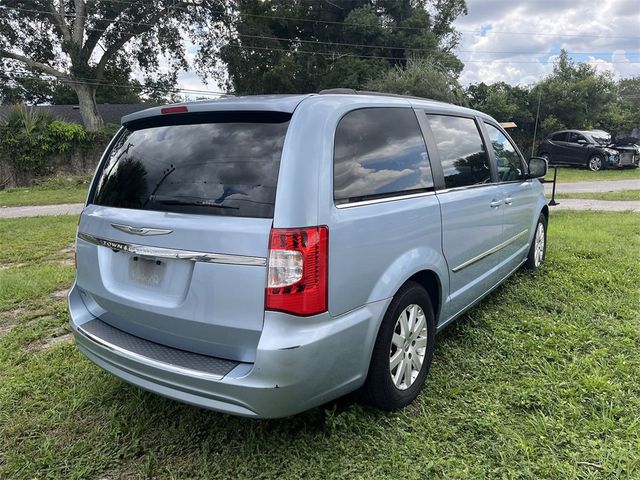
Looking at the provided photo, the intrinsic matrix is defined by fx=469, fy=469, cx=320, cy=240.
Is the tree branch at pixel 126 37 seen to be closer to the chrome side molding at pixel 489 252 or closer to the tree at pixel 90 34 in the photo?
the tree at pixel 90 34

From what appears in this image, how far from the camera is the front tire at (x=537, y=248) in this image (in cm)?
510

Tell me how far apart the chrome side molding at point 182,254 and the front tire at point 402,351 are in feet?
2.79

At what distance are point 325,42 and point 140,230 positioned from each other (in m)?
28.9

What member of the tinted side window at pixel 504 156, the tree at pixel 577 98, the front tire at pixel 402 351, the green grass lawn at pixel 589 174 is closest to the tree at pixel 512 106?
the tree at pixel 577 98

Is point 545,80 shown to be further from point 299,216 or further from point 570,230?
point 299,216

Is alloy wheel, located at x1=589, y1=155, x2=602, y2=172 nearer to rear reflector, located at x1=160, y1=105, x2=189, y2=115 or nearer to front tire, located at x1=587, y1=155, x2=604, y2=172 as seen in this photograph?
front tire, located at x1=587, y1=155, x2=604, y2=172

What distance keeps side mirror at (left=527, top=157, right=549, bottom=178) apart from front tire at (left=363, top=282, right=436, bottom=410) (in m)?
2.67

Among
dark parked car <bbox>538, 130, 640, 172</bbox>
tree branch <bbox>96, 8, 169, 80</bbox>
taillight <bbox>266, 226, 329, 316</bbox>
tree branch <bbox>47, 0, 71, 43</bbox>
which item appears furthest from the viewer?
tree branch <bbox>96, 8, 169, 80</bbox>

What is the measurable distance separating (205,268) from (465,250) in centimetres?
193

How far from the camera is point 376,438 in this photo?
8.11 ft

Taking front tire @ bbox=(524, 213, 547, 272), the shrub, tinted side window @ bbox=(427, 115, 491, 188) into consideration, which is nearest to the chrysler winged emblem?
tinted side window @ bbox=(427, 115, 491, 188)

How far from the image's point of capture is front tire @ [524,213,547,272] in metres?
5.10

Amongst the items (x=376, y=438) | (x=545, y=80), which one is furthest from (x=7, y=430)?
(x=545, y=80)

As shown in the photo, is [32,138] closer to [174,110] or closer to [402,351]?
[174,110]
